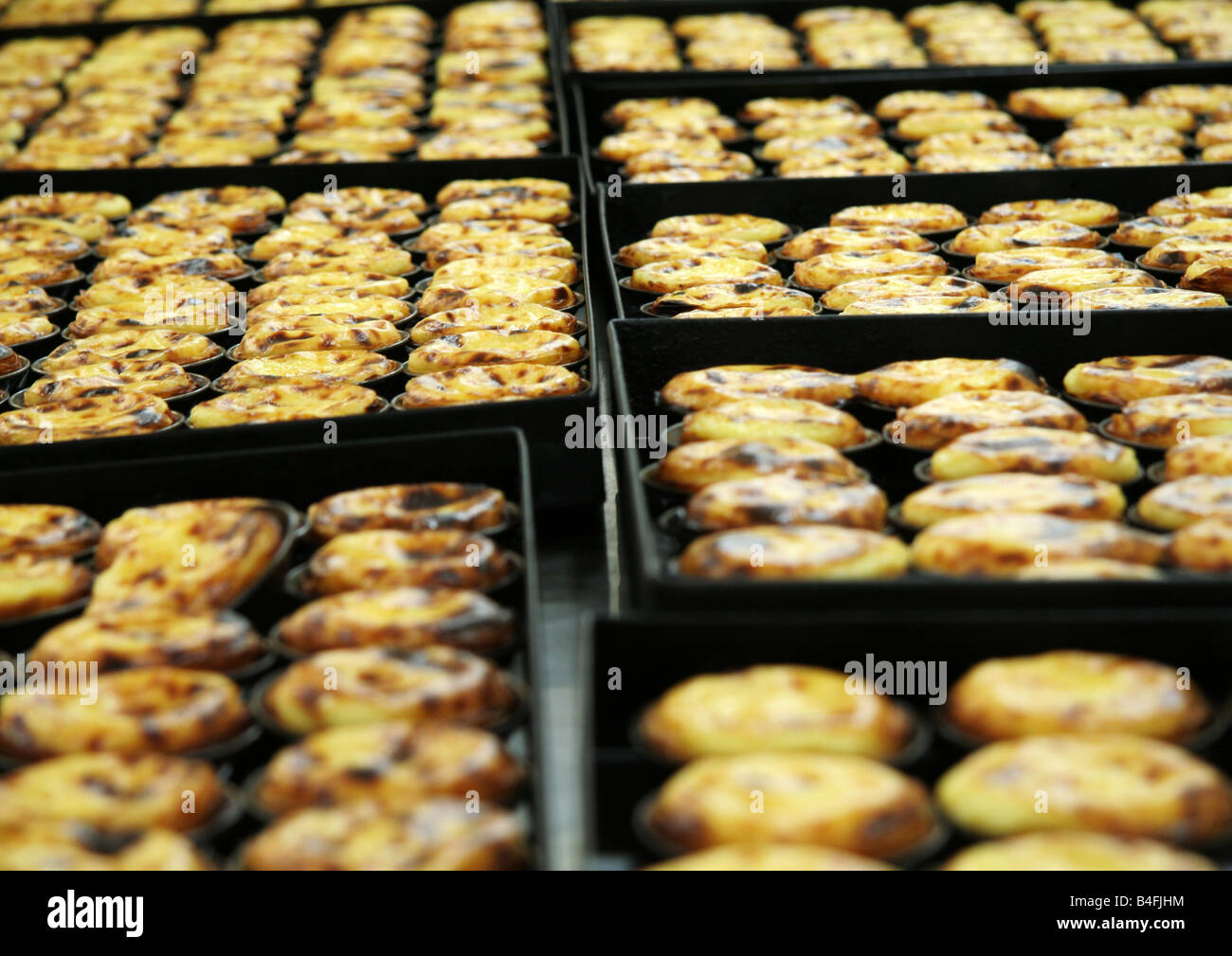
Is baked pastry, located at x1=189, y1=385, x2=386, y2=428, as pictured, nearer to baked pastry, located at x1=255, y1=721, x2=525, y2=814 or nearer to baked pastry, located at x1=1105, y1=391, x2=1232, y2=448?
baked pastry, located at x1=255, y1=721, x2=525, y2=814

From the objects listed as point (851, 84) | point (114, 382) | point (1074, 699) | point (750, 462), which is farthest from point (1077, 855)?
point (851, 84)

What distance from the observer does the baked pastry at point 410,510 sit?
2.09m

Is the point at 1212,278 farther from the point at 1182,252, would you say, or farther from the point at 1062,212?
the point at 1062,212

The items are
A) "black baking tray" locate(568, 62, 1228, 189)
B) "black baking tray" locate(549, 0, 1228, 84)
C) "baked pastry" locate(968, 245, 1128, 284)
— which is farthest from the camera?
"black baking tray" locate(549, 0, 1228, 84)

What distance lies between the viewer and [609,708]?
67.9 inches

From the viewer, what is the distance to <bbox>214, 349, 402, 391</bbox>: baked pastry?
2.71 meters

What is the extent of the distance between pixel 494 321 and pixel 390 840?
166cm

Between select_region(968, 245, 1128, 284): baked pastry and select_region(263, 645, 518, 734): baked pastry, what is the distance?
183cm

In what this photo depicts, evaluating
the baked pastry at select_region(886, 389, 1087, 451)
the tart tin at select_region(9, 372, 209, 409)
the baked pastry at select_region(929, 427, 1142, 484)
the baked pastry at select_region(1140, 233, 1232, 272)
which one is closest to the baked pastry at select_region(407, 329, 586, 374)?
the tart tin at select_region(9, 372, 209, 409)

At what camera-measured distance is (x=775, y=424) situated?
7.52ft

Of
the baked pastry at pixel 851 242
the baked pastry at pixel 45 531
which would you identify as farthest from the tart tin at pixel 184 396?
the baked pastry at pixel 851 242

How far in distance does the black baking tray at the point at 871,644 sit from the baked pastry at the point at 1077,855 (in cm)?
21
